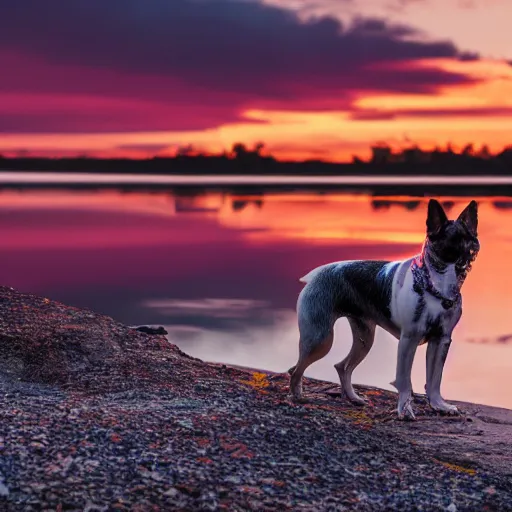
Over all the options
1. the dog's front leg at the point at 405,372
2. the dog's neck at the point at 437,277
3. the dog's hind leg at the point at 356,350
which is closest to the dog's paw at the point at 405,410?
the dog's front leg at the point at 405,372

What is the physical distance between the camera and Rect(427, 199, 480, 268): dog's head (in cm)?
1094

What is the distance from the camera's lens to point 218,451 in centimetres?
855

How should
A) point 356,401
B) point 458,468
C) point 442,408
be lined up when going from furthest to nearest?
point 356,401 < point 442,408 < point 458,468

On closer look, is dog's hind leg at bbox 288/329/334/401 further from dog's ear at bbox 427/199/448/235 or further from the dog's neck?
dog's ear at bbox 427/199/448/235

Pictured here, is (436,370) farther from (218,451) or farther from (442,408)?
(218,451)

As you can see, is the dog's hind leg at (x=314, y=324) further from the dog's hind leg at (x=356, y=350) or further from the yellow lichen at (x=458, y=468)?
the yellow lichen at (x=458, y=468)

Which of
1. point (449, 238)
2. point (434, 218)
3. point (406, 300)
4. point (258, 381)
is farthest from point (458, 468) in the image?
point (258, 381)

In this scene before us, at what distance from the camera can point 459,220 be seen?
36.4ft

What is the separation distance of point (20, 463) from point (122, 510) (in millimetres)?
1025

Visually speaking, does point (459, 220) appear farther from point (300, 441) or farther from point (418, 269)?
point (300, 441)

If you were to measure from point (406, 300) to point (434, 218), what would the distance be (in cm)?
94

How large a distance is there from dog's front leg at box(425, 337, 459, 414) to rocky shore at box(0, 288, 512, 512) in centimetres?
15

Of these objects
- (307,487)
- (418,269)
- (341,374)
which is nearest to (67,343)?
(341,374)

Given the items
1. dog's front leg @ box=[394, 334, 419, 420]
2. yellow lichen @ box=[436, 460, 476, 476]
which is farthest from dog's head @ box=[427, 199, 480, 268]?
yellow lichen @ box=[436, 460, 476, 476]
